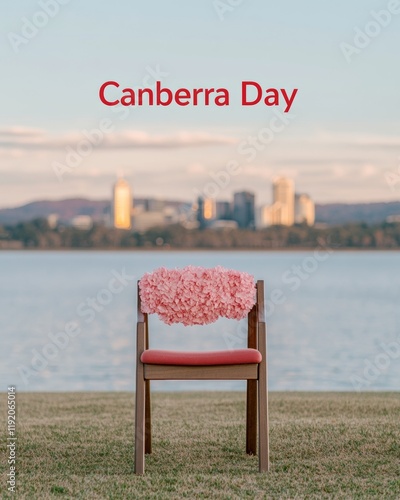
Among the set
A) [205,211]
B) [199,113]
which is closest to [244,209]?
[205,211]

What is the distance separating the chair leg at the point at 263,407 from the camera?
484 cm

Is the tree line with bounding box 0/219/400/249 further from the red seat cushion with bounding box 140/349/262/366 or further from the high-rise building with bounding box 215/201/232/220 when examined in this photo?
the red seat cushion with bounding box 140/349/262/366

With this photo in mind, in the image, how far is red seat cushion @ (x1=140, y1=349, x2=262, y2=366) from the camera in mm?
4758

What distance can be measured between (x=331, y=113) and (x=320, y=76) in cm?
1189

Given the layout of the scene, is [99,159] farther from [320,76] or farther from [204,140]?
[320,76]

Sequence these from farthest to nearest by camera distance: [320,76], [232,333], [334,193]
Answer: [334,193] < [232,333] < [320,76]

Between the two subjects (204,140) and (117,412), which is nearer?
(117,412)

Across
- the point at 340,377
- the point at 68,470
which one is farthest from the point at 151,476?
the point at 340,377

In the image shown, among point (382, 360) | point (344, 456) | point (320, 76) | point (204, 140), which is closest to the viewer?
point (344, 456)

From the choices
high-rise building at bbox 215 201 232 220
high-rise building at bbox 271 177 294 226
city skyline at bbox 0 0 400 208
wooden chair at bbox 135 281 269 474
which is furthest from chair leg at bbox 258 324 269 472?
high-rise building at bbox 215 201 232 220

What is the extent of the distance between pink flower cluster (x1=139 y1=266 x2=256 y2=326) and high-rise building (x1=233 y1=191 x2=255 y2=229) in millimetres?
48336

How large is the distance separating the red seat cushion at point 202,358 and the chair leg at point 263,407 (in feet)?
0.25

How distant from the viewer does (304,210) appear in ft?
181

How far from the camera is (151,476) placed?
494 cm
